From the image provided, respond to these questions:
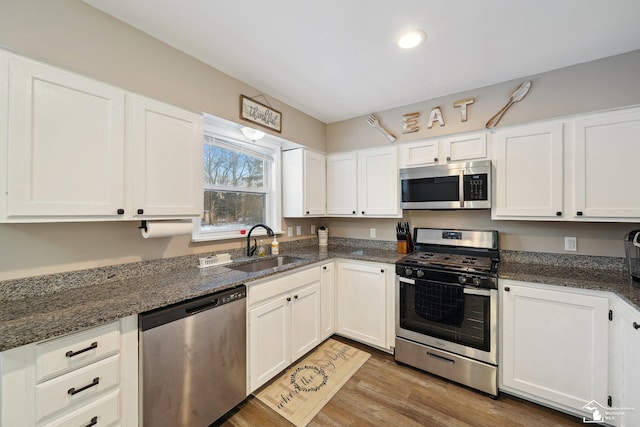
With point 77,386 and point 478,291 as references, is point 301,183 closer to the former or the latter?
point 478,291

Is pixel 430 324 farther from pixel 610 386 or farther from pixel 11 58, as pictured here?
pixel 11 58

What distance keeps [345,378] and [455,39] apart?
9.18ft

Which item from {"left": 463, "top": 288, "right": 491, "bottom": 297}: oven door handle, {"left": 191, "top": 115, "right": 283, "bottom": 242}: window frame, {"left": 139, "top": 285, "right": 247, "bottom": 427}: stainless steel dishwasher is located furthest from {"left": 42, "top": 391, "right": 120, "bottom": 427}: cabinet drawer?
{"left": 463, "top": 288, "right": 491, "bottom": 297}: oven door handle

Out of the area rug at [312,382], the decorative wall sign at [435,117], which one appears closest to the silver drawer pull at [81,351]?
the area rug at [312,382]

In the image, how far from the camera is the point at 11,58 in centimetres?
113

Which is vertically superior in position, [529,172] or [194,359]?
[529,172]

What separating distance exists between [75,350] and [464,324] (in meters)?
2.47

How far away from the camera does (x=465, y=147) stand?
238cm

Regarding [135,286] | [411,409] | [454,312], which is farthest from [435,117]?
[135,286]

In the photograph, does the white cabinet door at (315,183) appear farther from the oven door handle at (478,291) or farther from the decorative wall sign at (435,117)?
the oven door handle at (478,291)

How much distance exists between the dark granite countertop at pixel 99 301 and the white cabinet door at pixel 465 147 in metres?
1.97

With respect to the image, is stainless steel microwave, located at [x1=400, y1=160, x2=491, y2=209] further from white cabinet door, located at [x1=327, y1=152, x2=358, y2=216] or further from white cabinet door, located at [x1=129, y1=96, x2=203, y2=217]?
white cabinet door, located at [x1=129, y1=96, x2=203, y2=217]

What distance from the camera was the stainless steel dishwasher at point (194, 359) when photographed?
131 centimetres

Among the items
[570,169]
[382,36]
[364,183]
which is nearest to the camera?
[382,36]
